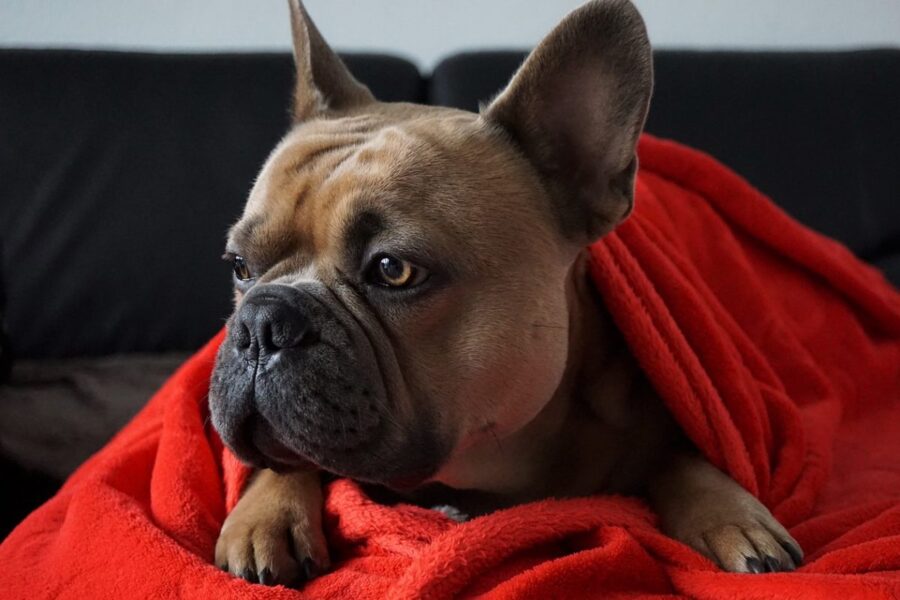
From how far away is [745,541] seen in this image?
3.25 ft

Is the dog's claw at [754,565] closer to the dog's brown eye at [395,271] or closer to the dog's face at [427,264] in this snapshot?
the dog's face at [427,264]

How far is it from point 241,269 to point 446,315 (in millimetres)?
344

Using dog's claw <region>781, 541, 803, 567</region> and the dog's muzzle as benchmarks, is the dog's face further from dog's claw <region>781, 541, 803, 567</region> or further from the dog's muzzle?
dog's claw <region>781, 541, 803, 567</region>

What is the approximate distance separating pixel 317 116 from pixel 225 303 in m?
0.83

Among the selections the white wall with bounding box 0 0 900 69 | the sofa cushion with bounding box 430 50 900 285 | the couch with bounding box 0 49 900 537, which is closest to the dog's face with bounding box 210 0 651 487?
the couch with bounding box 0 49 900 537

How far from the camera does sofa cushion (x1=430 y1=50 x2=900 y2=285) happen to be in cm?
217

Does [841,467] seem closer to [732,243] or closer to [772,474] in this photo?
[772,474]

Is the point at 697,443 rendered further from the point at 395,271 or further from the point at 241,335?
the point at 241,335

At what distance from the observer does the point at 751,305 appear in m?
1.53

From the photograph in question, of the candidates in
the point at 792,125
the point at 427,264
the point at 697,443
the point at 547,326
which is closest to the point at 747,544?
the point at 697,443

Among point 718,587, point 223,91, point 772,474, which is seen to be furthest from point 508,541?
point 223,91

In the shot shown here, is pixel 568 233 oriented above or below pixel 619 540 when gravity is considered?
above

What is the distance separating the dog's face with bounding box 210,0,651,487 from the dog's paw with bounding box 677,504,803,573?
26 cm

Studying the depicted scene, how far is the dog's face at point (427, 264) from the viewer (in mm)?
930
